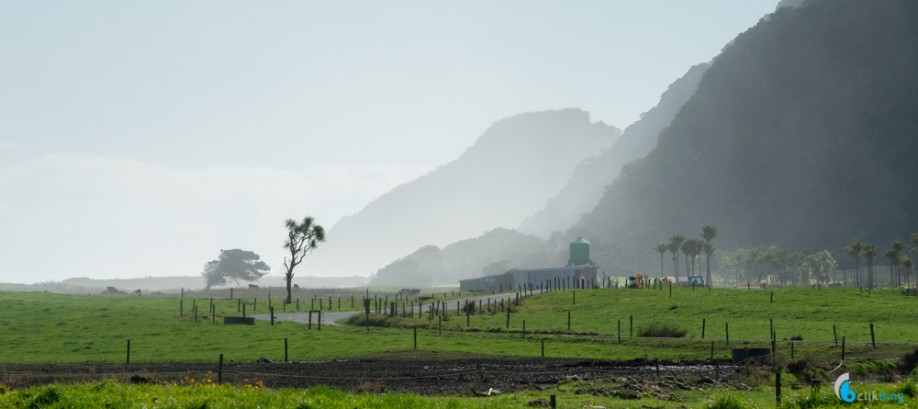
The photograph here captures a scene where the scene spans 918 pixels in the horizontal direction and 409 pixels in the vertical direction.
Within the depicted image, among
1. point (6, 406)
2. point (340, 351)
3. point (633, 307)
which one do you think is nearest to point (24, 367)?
point (340, 351)

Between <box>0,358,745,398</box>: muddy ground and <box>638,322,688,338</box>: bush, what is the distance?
72.1ft

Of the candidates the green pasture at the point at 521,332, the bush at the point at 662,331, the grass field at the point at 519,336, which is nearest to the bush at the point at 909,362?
the grass field at the point at 519,336

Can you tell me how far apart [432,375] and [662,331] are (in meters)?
37.9

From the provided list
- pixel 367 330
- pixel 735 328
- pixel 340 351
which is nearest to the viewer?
pixel 340 351

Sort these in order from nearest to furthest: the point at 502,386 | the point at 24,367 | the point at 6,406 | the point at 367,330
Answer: the point at 6,406 < the point at 502,386 < the point at 24,367 < the point at 367,330

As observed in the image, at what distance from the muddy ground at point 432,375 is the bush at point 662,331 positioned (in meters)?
22.0

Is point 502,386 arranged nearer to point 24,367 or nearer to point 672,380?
point 672,380

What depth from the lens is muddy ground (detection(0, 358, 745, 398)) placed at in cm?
4141

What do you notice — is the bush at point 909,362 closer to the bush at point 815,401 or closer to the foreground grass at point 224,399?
the foreground grass at point 224,399

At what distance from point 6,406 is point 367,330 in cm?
6834

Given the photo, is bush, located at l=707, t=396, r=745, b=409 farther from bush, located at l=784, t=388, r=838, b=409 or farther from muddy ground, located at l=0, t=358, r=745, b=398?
muddy ground, located at l=0, t=358, r=745, b=398

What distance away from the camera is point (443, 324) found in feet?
331

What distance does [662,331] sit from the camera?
8006 centimetres

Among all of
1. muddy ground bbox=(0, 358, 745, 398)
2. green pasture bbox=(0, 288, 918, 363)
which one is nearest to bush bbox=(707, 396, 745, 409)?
muddy ground bbox=(0, 358, 745, 398)
